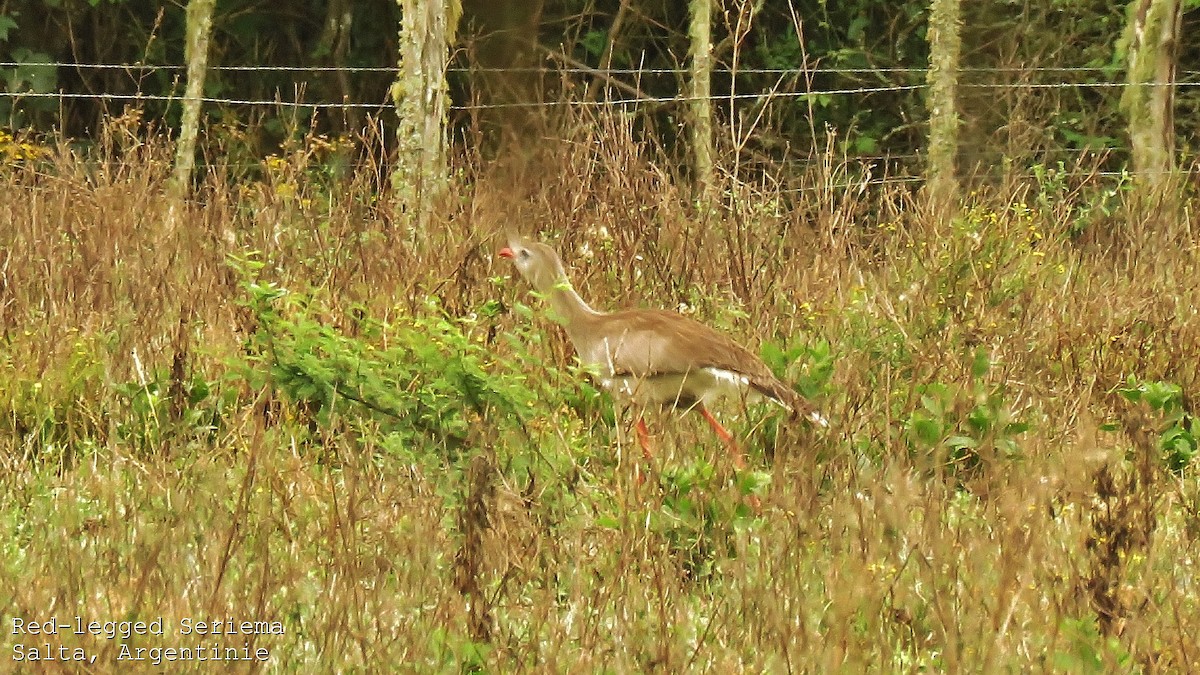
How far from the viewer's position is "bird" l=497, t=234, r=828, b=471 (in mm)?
5664

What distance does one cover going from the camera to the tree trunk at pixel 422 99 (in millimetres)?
8805

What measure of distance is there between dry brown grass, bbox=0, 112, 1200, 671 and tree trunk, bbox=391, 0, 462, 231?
301 millimetres

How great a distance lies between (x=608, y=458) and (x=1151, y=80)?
6.08 metres

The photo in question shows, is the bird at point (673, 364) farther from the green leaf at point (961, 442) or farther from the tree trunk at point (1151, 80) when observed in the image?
the tree trunk at point (1151, 80)

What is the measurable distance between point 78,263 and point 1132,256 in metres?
4.46

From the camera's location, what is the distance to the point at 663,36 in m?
17.4

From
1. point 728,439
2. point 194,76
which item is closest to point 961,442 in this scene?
point 728,439

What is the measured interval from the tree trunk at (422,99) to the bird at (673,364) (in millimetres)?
2892

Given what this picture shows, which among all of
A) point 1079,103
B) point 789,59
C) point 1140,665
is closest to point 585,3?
point 789,59

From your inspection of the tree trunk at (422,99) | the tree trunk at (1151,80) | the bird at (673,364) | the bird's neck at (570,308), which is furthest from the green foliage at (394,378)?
the tree trunk at (1151,80)

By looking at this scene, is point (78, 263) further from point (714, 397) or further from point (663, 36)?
point (663, 36)

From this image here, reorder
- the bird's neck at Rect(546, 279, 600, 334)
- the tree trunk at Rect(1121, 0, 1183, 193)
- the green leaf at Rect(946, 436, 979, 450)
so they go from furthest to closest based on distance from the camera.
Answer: the tree trunk at Rect(1121, 0, 1183, 193) → the bird's neck at Rect(546, 279, 600, 334) → the green leaf at Rect(946, 436, 979, 450)

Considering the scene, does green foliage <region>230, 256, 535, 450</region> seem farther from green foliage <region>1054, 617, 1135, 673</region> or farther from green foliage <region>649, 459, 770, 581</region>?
green foliage <region>1054, 617, 1135, 673</region>

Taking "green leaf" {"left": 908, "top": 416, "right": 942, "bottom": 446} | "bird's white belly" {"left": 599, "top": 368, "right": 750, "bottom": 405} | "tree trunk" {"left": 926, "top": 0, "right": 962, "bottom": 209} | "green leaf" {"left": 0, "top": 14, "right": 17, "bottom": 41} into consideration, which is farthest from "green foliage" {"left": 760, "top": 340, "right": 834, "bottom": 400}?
"green leaf" {"left": 0, "top": 14, "right": 17, "bottom": 41}
